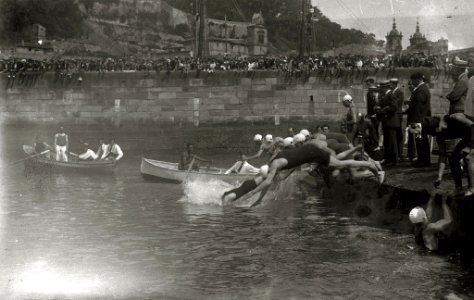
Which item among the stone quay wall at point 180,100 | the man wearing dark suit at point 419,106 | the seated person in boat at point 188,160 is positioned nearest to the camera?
the man wearing dark suit at point 419,106

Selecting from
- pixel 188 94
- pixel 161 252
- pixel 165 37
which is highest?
pixel 165 37

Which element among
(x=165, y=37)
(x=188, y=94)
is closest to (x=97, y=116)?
(x=188, y=94)

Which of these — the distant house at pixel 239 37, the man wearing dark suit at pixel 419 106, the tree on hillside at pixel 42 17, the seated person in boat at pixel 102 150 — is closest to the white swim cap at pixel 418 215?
the man wearing dark suit at pixel 419 106

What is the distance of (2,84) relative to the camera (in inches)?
1535

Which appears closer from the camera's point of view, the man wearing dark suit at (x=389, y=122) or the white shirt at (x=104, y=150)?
the man wearing dark suit at (x=389, y=122)

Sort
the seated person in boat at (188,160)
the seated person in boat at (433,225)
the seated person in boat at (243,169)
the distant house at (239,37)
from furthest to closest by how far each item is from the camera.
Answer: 1. the distant house at (239,37)
2. the seated person in boat at (188,160)
3. the seated person in boat at (243,169)
4. the seated person in boat at (433,225)

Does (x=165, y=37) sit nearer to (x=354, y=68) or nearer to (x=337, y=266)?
(x=354, y=68)

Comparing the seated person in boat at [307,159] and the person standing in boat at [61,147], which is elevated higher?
the seated person in boat at [307,159]

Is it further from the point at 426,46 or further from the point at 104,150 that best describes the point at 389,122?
the point at 426,46

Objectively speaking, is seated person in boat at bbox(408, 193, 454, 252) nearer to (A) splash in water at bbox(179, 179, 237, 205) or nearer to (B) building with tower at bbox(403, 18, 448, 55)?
(A) splash in water at bbox(179, 179, 237, 205)

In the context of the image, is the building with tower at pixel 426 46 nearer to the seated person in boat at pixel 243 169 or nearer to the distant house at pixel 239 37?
the distant house at pixel 239 37

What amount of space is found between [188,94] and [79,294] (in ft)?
99.1

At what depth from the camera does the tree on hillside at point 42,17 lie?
65.0 metres

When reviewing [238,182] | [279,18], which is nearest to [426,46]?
[279,18]
